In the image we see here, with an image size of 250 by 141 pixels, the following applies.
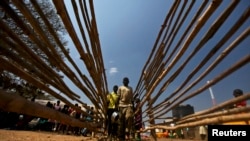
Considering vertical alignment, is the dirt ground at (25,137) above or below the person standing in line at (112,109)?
below

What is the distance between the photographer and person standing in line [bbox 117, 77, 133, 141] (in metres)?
2.94

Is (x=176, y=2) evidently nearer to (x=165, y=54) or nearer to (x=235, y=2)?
(x=165, y=54)

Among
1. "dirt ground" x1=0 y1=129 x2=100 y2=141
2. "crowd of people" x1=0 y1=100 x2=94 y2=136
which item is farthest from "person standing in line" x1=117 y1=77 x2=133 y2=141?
"crowd of people" x1=0 y1=100 x2=94 y2=136

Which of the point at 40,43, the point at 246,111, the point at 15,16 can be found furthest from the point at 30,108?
the point at 246,111

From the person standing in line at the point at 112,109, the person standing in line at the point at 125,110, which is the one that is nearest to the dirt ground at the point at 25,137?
the person standing in line at the point at 112,109

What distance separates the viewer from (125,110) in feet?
10.0

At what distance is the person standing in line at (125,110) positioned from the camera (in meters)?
2.94

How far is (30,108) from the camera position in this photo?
733 millimetres

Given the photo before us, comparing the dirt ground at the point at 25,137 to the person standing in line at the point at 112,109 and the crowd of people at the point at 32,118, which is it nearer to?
the person standing in line at the point at 112,109

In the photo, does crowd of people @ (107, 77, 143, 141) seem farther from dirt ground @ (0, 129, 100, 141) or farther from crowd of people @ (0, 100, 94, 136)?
crowd of people @ (0, 100, 94, 136)

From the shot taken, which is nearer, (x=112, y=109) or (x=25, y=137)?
(x=112, y=109)

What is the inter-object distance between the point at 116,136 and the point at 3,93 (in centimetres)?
248

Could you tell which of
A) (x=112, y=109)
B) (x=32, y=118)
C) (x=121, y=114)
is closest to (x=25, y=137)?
(x=112, y=109)

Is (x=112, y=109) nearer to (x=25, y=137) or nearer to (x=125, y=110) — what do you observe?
(x=125, y=110)
